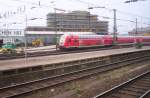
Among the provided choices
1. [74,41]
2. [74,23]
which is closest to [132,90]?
[74,41]

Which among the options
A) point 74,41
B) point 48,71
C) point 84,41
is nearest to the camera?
point 48,71

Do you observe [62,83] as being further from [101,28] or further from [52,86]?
[101,28]

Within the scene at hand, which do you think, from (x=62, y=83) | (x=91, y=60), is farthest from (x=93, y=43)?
(x=62, y=83)

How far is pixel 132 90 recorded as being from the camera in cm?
1213

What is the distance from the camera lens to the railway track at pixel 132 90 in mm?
10905

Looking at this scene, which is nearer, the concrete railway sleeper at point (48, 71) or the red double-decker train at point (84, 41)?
the concrete railway sleeper at point (48, 71)

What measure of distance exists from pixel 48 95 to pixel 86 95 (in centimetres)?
190

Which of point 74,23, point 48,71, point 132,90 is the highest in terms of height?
point 74,23

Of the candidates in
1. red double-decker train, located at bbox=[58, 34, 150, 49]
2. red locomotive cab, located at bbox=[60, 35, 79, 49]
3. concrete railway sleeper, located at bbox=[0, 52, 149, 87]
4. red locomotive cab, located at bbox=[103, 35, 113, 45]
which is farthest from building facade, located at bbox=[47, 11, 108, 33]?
concrete railway sleeper, located at bbox=[0, 52, 149, 87]

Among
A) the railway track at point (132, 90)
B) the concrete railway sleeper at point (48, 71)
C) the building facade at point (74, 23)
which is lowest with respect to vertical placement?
the railway track at point (132, 90)

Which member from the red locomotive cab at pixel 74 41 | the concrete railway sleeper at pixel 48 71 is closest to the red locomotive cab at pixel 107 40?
the red locomotive cab at pixel 74 41

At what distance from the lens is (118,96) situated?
10938 mm

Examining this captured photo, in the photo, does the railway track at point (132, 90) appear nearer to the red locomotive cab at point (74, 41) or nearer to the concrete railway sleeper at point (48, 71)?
the concrete railway sleeper at point (48, 71)

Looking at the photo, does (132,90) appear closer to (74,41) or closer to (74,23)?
(74,41)
